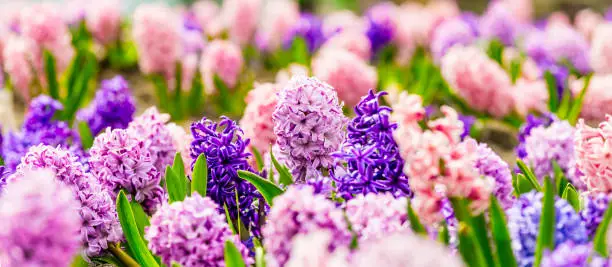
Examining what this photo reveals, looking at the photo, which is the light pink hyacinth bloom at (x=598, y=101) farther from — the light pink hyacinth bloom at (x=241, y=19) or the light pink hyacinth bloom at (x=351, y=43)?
the light pink hyacinth bloom at (x=241, y=19)

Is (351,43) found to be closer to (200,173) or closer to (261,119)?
(261,119)

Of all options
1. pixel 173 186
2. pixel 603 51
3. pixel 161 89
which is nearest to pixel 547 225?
pixel 173 186

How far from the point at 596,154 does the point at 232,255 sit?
1.00 m

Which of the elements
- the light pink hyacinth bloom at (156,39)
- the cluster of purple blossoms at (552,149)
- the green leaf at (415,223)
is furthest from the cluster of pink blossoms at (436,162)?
the light pink hyacinth bloom at (156,39)

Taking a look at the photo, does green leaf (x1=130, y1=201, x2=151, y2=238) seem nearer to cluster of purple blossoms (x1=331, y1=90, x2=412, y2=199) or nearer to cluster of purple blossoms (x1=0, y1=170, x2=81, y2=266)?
cluster of purple blossoms (x1=331, y1=90, x2=412, y2=199)

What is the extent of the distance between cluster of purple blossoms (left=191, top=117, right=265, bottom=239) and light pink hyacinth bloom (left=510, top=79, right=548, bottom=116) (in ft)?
8.02

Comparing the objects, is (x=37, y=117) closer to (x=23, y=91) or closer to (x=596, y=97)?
(x=23, y=91)

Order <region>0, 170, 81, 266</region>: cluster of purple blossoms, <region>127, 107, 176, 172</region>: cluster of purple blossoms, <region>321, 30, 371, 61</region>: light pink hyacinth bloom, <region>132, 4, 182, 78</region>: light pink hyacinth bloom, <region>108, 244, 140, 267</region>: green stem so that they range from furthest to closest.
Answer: <region>321, 30, 371, 61</region>: light pink hyacinth bloom
<region>132, 4, 182, 78</region>: light pink hyacinth bloom
<region>127, 107, 176, 172</region>: cluster of purple blossoms
<region>108, 244, 140, 267</region>: green stem
<region>0, 170, 81, 266</region>: cluster of purple blossoms

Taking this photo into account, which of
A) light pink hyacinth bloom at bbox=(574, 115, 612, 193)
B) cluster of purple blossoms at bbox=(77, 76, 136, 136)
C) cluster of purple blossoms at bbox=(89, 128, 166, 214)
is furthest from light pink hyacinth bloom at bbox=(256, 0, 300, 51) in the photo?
light pink hyacinth bloom at bbox=(574, 115, 612, 193)

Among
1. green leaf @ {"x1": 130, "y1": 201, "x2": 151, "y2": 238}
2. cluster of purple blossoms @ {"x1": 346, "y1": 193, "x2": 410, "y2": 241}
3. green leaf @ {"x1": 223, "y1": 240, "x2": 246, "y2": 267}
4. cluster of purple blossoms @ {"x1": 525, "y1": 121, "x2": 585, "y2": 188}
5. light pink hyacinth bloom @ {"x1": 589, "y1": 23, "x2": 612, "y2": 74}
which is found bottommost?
green leaf @ {"x1": 223, "y1": 240, "x2": 246, "y2": 267}

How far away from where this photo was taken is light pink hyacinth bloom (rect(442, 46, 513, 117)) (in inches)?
159

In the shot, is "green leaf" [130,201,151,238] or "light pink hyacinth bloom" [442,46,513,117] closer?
"green leaf" [130,201,151,238]

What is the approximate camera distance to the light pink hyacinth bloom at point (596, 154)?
182 centimetres

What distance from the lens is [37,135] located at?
8.44 ft
